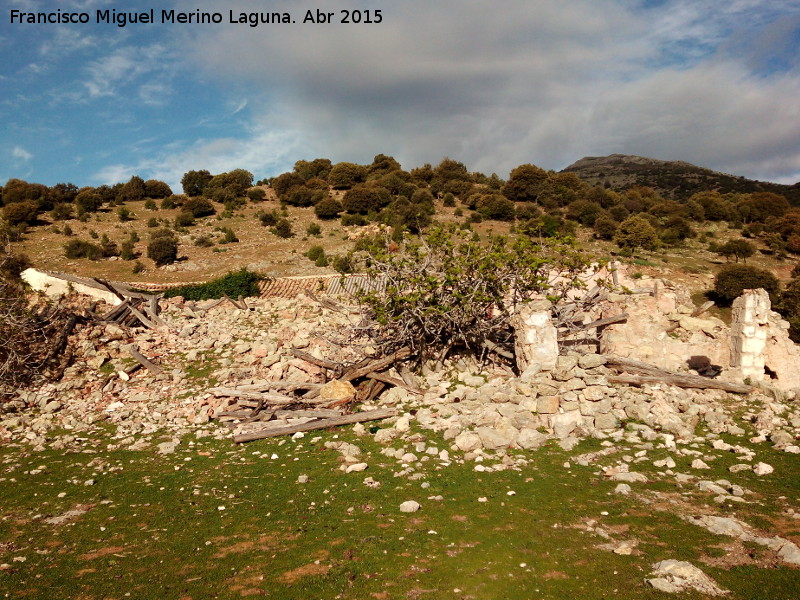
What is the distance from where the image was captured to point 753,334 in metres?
10.2

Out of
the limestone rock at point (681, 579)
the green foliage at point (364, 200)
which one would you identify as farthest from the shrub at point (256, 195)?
the limestone rock at point (681, 579)

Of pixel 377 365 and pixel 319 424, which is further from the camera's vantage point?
pixel 377 365

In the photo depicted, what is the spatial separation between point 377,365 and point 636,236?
3804 centimetres

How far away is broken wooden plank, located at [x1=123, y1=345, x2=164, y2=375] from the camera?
493 inches

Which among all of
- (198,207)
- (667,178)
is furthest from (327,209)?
(667,178)

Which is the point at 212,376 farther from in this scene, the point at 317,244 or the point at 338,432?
the point at 317,244

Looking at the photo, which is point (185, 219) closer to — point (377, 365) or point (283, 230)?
point (283, 230)

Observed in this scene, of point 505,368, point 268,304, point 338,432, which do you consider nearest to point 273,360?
point 338,432

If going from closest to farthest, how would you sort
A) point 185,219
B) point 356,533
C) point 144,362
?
1. point 356,533
2. point 144,362
3. point 185,219

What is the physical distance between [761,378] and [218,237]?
140ft

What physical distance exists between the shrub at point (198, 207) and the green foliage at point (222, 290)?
3107cm

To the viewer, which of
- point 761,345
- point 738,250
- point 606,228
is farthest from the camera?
point 606,228

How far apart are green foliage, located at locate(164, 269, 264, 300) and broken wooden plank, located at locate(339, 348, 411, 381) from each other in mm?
12964

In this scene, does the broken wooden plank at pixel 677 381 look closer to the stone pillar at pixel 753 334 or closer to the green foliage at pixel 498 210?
the stone pillar at pixel 753 334
